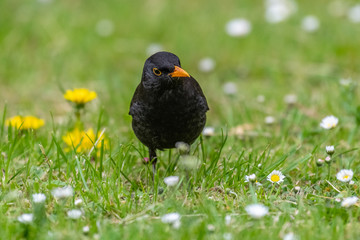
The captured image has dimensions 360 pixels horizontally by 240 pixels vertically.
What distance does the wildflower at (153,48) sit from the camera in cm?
662

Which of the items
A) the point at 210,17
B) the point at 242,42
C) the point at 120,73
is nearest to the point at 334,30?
the point at 242,42

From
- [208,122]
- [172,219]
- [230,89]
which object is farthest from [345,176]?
[230,89]

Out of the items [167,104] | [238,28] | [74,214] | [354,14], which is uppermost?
[354,14]

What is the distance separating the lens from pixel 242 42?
22.6ft

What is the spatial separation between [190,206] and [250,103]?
8.18 feet

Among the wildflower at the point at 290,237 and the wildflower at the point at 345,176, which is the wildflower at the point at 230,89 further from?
the wildflower at the point at 290,237

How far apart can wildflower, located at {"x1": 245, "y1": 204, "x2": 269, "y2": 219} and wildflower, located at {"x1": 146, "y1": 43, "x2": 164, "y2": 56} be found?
157 inches

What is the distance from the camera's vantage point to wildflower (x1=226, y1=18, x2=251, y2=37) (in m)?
6.83

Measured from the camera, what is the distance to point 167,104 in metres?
3.41

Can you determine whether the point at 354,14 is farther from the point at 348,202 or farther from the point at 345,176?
the point at 348,202

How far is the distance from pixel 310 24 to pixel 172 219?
189 inches

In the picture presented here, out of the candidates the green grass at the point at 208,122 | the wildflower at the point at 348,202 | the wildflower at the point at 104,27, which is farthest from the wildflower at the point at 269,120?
the wildflower at the point at 104,27

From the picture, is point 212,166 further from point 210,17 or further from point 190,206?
point 210,17

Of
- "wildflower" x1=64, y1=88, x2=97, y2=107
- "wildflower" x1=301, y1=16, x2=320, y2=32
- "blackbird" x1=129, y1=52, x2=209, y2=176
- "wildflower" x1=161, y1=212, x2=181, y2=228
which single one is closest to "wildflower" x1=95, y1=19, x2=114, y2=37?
"wildflower" x1=301, y1=16, x2=320, y2=32
